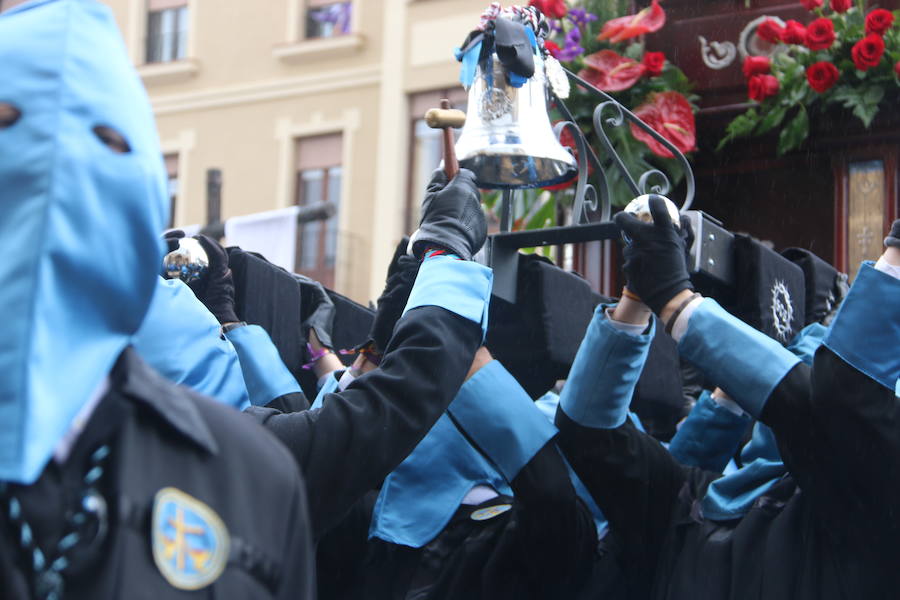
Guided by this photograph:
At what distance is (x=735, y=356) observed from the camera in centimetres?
265

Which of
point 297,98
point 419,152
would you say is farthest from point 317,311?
point 297,98

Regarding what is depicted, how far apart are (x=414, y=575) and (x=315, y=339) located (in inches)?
35.6

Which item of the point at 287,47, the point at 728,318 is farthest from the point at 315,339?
the point at 287,47

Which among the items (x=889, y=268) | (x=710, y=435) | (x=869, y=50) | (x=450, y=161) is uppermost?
(x=869, y=50)

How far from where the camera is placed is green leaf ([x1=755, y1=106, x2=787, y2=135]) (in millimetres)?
4566

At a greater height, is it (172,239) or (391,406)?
(172,239)

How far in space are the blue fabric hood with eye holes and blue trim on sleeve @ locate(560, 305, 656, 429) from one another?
1622mm

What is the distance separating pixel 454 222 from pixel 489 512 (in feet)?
2.63

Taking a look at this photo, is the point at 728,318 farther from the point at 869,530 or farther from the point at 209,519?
the point at 209,519

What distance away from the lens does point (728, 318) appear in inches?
107

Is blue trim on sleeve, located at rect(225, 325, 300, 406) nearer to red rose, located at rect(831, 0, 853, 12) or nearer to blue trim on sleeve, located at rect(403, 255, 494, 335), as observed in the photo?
blue trim on sleeve, located at rect(403, 255, 494, 335)

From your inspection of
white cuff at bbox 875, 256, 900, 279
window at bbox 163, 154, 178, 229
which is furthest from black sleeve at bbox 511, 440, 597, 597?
window at bbox 163, 154, 178, 229

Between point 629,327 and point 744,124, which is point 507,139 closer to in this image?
point 629,327

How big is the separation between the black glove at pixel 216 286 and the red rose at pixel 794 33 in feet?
6.98
